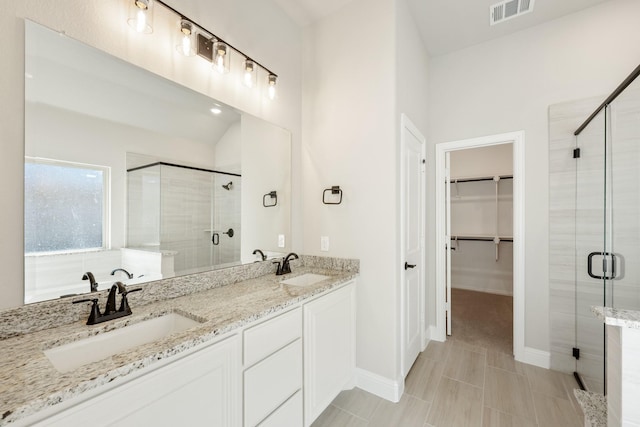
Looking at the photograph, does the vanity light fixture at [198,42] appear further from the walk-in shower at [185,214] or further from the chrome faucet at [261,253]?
the chrome faucet at [261,253]

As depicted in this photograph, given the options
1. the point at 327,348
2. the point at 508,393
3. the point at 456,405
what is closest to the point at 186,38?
the point at 327,348

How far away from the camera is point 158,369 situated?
3.04 ft

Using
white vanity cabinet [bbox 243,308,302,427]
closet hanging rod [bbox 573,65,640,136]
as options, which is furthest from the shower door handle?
white vanity cabinet [bbox 243,308,302,427]

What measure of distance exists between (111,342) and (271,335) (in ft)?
2.27

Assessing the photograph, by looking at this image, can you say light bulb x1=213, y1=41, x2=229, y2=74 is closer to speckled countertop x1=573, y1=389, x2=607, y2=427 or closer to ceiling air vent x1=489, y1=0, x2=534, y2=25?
ceiling air vent x1=489, y1=0, x2=534, y2=25

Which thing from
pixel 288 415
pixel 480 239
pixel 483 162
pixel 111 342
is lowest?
pixel 288 415

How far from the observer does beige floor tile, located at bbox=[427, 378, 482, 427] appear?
1.83 metres

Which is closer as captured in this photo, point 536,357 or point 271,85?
point 271,85

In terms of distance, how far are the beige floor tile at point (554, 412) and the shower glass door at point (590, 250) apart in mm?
255

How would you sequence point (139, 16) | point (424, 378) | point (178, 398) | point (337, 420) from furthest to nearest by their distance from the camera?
point (424, 378) → point (337, 420) → point (139, 16) → point (178, 398)

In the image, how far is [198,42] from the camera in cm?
162

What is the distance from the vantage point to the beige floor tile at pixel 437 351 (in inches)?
105

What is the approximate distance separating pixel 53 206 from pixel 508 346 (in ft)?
12.8

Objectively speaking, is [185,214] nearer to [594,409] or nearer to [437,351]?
[594,409]
